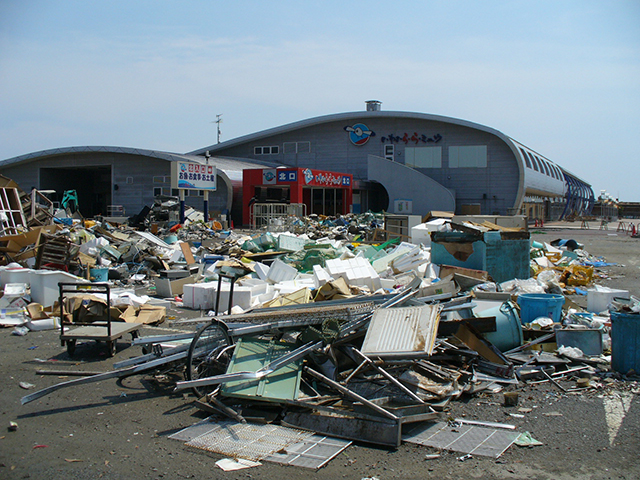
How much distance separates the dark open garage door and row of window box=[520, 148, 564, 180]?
98.9 ft

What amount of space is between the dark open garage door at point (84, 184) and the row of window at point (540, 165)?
98.9 feet

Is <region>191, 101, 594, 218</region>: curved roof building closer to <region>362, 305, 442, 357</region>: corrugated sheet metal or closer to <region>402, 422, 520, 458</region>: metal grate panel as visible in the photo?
<region>362, 305, 442, 357</region>: corrugated sheet metal

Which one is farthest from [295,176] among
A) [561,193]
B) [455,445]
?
[561,193]

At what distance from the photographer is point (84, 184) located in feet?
129

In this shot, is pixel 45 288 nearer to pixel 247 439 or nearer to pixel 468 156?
pixel 247 439

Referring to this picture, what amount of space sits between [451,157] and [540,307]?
101 ft

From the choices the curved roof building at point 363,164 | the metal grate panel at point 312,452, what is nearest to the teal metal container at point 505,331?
the metal grate panel at point 312,452

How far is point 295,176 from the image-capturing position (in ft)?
98.0

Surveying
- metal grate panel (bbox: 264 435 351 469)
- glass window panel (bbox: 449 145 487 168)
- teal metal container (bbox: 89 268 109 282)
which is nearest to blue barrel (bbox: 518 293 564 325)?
metal grate panel (bbox: 264 435 351 469)

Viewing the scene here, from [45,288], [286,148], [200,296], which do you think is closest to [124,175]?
[286,148]

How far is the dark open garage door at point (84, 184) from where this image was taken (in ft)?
116

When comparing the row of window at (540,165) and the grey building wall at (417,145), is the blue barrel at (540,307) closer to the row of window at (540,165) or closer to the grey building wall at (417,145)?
the grey building wall at (417,145)

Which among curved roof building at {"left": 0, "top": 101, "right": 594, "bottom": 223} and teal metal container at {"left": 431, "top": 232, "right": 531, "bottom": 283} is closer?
teal metal container at {"left": 431, "top": 232, "right": 531, "bottom": 283}

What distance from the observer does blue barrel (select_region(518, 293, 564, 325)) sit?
728cm
